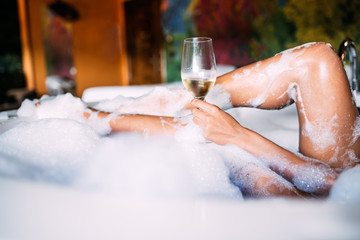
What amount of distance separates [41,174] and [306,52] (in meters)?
0.88

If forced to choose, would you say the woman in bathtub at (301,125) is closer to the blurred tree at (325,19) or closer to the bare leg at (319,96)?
the bare leg at (319,96)

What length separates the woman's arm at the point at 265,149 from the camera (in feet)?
2.73

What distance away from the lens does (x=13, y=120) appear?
1.14 metres

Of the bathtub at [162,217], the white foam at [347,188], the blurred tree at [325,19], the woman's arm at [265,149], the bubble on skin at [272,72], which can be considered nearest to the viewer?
the bathtub at [162,217]

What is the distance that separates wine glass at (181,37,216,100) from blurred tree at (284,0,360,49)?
7.92 ft

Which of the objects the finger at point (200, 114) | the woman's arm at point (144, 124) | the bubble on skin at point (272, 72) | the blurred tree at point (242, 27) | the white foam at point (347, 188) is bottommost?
the white foam at point (347, 188)

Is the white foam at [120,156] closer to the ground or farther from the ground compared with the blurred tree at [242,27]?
closer to the ground

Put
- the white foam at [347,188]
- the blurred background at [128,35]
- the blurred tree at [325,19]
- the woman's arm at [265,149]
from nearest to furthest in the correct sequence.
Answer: the white foam at [347,188]
the woman's arm at [265,149]
the blurred tree at [325,19]
the blurred background at [128,35]

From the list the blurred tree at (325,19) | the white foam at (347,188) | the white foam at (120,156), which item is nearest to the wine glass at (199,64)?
the white foam at (120,156)

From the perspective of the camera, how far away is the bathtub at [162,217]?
33 centimetres

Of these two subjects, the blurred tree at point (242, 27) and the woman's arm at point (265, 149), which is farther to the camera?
the blurred tree at point (242, 27)

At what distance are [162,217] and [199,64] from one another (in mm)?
622

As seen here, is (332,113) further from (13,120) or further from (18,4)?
(18,4)

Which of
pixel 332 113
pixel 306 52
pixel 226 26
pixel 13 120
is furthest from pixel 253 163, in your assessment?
pixel 226 26
